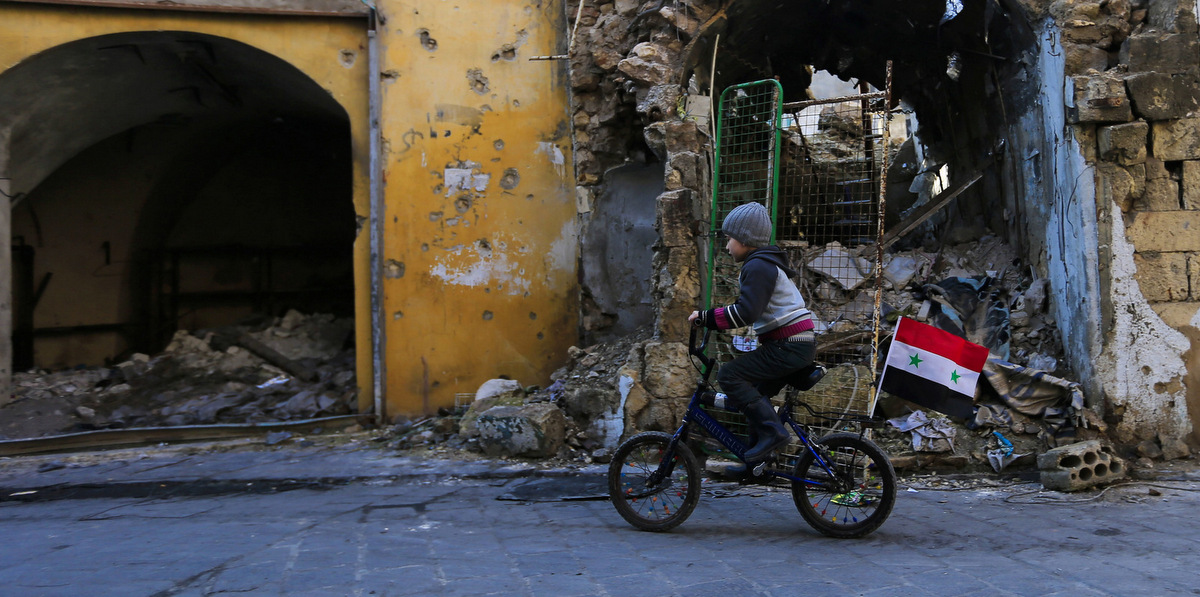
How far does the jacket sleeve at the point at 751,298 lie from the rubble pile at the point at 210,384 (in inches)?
217

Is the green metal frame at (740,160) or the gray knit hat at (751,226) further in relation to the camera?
the green metal frame at (740,160)

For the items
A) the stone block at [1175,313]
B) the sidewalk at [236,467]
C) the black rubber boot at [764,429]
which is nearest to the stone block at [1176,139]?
the stone block at [1175,313]

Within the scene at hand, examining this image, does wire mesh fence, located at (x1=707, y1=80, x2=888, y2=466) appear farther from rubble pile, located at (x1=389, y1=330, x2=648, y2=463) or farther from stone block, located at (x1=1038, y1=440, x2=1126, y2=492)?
stone block, located at (x1=1038, y1=440, x2=1126, y2=492)

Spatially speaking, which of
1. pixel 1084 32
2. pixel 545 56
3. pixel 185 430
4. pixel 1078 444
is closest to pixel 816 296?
pixel 1078 444

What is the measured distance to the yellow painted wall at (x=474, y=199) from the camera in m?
7.88

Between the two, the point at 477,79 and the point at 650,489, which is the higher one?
the point at 477,79

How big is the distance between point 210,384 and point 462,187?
4.07 meters

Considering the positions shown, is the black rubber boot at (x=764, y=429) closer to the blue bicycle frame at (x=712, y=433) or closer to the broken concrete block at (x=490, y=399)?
the blue bicycle frame at (x=712, y=433)

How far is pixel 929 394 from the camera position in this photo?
5691 mm

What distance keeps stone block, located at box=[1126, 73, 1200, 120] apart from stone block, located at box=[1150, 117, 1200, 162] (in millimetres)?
90

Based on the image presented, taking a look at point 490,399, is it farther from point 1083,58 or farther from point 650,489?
point 1083,58

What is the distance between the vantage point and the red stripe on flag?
18.4 ft

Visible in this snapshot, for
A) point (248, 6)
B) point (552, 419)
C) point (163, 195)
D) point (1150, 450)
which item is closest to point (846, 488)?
point (552, 419)

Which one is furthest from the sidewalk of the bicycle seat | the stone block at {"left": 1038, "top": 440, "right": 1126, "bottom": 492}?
the stone block at {"left": 1038, "top": 440, "right": 1126, "bottom": 492}
